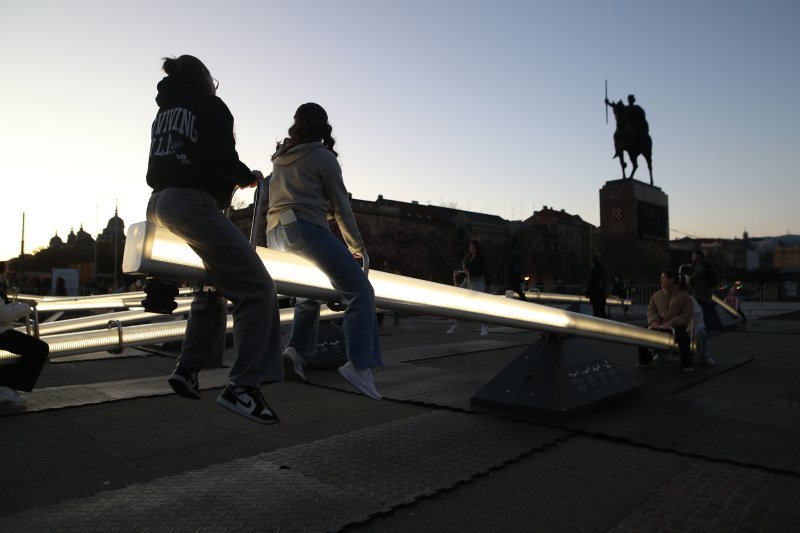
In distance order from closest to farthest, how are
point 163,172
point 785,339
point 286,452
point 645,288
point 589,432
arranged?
point 163,172
point 286,452
point 589,432
point 785,339
point 645,288

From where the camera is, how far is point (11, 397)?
17.8 ft

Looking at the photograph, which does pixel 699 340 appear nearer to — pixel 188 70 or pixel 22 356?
pixel 188 70

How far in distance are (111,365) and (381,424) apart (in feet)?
18.0

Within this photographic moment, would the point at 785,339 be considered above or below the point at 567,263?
below

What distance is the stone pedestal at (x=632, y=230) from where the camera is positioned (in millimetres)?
23438

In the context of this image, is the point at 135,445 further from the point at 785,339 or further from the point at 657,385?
the point at 785,339

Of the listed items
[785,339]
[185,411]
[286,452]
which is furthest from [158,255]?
[785,339]

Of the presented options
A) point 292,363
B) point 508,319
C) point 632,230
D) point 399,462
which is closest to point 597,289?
point 632,230

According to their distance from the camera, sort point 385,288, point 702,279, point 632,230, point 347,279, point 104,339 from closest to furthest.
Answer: point 347,279 → point 385,288 → point 104,339 → point 702,279 → point 632,230

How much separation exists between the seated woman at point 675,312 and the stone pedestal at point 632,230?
1690 centimetres

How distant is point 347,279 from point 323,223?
358 millimetres

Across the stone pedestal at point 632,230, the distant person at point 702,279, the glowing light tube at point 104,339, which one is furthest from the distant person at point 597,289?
the glowing light tube at point 104,339

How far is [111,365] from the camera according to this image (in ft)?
27.3

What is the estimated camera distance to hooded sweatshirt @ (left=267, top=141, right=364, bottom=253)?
311 cm
